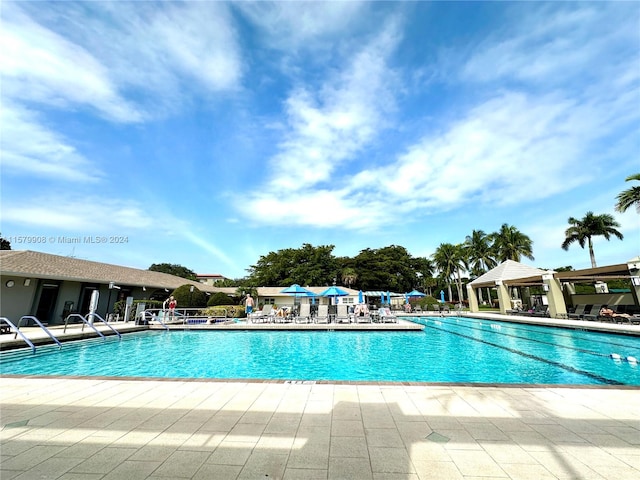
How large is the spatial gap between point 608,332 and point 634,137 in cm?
875

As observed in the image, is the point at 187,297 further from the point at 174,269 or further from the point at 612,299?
the point at 174,269

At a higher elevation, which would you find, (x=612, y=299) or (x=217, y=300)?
(x=612, y=299)

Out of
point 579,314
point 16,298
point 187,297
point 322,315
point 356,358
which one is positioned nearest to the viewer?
point 356,358

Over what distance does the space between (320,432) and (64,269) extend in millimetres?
21357

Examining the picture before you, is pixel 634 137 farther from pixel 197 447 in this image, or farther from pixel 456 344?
pixel 197 447

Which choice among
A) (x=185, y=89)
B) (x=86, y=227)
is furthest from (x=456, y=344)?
(x=86, y=227)

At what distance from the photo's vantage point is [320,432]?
3.27 m

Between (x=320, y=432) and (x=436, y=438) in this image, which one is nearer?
(x=436, y=438)

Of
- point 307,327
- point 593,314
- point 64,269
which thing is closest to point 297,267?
point 307,327

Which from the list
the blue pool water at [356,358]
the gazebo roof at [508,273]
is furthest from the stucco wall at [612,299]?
the blue pool water at [356,358]

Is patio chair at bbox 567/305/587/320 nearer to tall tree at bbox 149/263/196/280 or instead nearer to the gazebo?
the gazebo

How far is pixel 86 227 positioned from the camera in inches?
859

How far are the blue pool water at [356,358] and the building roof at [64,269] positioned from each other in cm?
609

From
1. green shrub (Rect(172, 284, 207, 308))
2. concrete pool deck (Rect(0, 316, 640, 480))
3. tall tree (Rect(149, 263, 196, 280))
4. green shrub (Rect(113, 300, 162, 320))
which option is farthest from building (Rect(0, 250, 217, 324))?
tall tree (Rect(149, 263, 196, 280))
